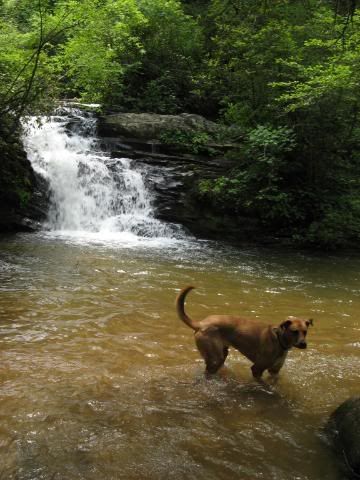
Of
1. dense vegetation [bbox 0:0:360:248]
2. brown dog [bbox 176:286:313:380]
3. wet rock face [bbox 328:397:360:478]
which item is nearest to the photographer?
wet rock face [bbox 328:397:360:478]

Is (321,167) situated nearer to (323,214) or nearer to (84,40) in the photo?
(323,214)

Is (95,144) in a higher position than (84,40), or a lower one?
lower

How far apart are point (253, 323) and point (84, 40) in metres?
15.6

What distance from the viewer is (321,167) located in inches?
537

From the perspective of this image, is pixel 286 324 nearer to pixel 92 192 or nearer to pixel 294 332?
pixel 294 332

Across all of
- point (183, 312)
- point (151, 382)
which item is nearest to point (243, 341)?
point (183, 312)

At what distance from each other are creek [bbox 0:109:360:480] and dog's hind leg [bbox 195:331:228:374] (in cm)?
19

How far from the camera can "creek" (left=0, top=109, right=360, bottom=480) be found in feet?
9.94

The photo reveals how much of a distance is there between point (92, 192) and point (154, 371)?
9.96m

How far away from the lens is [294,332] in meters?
3.91

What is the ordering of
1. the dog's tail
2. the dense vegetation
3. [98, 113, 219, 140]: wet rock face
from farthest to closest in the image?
1. [98, 113, 219, 140]: wet rock face
2. the dense vegetation
3. the dog's tail

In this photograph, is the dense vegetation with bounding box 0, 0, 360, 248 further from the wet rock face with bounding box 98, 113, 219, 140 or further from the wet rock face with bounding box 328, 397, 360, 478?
the wet rock face with bounding box 328, 397, 360, 478

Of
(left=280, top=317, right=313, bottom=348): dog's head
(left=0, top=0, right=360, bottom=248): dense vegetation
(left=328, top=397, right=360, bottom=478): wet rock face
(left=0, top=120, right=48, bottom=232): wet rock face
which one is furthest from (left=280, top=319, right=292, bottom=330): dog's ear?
(left=0, top=120, right=48, bottom=232): wet rock face

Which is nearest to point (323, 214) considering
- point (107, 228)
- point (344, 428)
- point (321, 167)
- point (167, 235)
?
point (321, 167)
